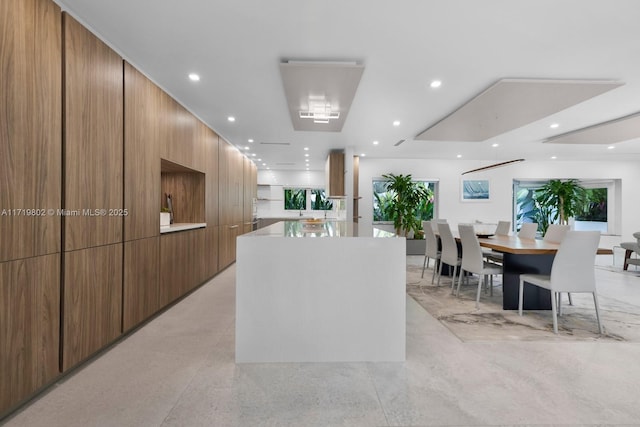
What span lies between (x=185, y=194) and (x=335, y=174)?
3235 mm

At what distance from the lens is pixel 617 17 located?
2.16m

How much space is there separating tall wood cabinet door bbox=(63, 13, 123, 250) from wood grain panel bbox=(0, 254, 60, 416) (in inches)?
10.3

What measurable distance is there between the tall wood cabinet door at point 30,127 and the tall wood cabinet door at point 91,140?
84 millimetres

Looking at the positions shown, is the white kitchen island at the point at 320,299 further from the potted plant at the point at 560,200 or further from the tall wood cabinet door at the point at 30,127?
the potted plant at the point at 560,200

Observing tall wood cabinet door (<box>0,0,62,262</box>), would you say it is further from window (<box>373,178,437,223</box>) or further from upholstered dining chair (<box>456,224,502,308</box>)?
window (<box>373,178,437,223</box>)

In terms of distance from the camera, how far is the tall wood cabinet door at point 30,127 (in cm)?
162

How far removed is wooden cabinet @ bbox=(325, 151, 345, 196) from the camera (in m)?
6.75

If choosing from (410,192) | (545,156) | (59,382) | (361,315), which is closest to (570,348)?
(361,315)

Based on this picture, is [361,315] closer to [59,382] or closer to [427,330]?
[427,330]

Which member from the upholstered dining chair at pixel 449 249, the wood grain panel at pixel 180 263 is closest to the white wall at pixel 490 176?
the upholstered dining chair at pixel 449 249

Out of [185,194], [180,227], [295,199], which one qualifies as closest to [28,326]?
[180,227]

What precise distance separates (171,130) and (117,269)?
172 cm

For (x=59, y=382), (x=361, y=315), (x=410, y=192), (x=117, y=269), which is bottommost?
(x=59, y=382)

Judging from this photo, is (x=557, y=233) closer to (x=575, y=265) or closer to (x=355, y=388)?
(x=575, y=265)
